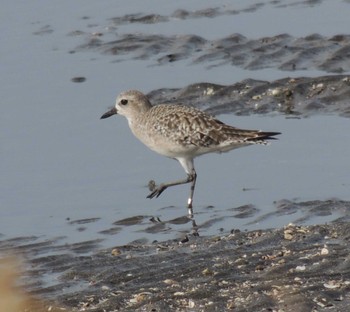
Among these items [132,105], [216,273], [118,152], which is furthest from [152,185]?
[216,273]

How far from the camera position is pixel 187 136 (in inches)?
482

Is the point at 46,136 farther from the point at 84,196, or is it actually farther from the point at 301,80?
the point at 301,80

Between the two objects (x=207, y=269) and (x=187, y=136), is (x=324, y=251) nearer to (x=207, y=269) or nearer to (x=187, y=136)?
(x=207, y=269)

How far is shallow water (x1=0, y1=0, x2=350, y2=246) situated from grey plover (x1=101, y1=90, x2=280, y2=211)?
270 mm

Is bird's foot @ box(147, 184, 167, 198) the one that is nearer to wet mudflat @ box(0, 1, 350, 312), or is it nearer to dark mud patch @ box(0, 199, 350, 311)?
wet mudflat @ box(0, 1, 350, 312)

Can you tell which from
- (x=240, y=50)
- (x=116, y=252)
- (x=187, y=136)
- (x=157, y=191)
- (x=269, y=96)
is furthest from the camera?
(x=240, y=50)

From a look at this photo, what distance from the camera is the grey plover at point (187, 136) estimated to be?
12.0m

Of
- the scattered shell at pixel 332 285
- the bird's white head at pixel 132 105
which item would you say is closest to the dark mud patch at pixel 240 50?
the bird's white head at pixel 132 105

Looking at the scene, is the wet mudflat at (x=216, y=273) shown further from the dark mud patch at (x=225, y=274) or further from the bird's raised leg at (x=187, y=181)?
the bird's raised leg at (x=187, y=181)

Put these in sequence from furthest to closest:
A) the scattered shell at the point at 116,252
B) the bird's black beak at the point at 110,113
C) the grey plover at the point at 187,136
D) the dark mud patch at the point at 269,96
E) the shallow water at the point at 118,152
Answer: the dark mud patch at the point at 269,96 < the bird's black beak at the point at 110,113 < the grey plover at the point at 187,136 < the shallow water at the point at 118,152 < the scattered shell at the point at 116,252

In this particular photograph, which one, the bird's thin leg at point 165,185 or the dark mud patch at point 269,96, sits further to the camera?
the dark mud patch at point 269,96

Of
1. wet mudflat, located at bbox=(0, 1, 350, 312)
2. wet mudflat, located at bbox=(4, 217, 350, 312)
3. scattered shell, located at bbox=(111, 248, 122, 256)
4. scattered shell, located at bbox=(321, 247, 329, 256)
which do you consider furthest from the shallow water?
scattered shell, located at bbox=(321, 247, 329, 256)

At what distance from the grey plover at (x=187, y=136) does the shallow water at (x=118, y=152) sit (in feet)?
0.89

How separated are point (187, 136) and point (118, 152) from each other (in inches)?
44.5
